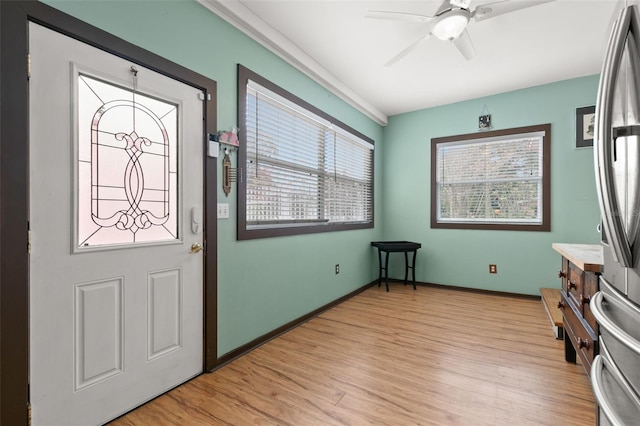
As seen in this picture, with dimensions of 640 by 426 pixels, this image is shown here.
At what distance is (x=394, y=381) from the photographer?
78.8 inches

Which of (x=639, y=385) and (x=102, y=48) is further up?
(x=102, y=48)

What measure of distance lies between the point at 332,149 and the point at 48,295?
2.98 meters

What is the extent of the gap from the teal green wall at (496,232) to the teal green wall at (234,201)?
1525 mm

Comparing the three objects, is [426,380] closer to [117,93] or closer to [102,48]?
[117,93]

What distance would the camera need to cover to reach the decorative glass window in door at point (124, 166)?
1533 millimetres

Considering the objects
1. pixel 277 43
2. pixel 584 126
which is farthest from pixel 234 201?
pixel 584 126

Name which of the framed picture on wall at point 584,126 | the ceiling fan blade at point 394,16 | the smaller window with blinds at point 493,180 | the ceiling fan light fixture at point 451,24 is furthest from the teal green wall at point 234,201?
the framed picture on wall at point 584,126

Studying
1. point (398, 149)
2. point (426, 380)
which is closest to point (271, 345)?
point (426, 380)

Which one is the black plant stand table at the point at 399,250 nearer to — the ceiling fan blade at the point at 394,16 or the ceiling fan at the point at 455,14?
the ceiling fan at the point at 455,14

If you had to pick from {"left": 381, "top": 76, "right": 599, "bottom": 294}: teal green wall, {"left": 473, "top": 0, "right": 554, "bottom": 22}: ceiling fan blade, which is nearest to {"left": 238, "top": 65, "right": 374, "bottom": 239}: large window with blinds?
{"left": 381, "top": 76, "right": 599, "bottom": 294}: teal green wall

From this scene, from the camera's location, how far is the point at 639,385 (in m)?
0.78

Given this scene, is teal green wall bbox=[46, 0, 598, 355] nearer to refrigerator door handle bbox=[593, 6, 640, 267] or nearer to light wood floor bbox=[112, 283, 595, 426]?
light wood floor bbox=[112, 283, 595, 426]

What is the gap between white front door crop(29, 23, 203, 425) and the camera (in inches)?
54.4

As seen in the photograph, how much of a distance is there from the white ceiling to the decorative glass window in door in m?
0.95
